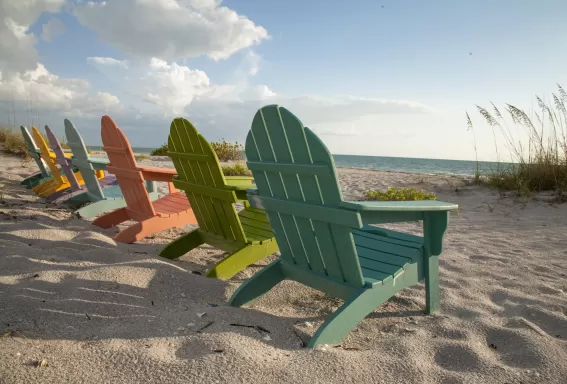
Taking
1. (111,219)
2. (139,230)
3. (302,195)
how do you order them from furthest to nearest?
1. (111,219)
2. (139,230)
3. (302,195)

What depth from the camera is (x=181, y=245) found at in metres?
3.79

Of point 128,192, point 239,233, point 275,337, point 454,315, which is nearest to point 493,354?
point 454,315

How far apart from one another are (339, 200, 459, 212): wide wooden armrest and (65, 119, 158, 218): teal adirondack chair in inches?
144

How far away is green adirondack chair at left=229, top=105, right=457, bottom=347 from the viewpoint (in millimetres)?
2176

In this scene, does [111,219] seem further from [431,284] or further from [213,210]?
[431,284]

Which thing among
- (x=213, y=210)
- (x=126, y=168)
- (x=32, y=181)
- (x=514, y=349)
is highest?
(x=126, y=168)

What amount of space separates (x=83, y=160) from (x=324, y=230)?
158 inches

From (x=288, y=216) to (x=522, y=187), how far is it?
5.62 m

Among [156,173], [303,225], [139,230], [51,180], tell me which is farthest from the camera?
[51,180]

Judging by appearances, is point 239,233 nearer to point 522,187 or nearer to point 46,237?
point 46,237

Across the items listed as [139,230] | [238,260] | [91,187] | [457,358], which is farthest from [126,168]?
[457,358]

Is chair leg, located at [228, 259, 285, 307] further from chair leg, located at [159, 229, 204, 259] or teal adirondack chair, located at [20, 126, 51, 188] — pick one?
teal adirondack chair, located at [20, 126, 51, 188]

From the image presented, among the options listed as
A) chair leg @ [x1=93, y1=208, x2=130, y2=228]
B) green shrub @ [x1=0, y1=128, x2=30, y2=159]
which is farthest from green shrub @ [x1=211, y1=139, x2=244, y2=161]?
chair leg @ [x1=93, y1=208, x2=130, y2=228]

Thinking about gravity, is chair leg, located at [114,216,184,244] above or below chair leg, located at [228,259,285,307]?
above
